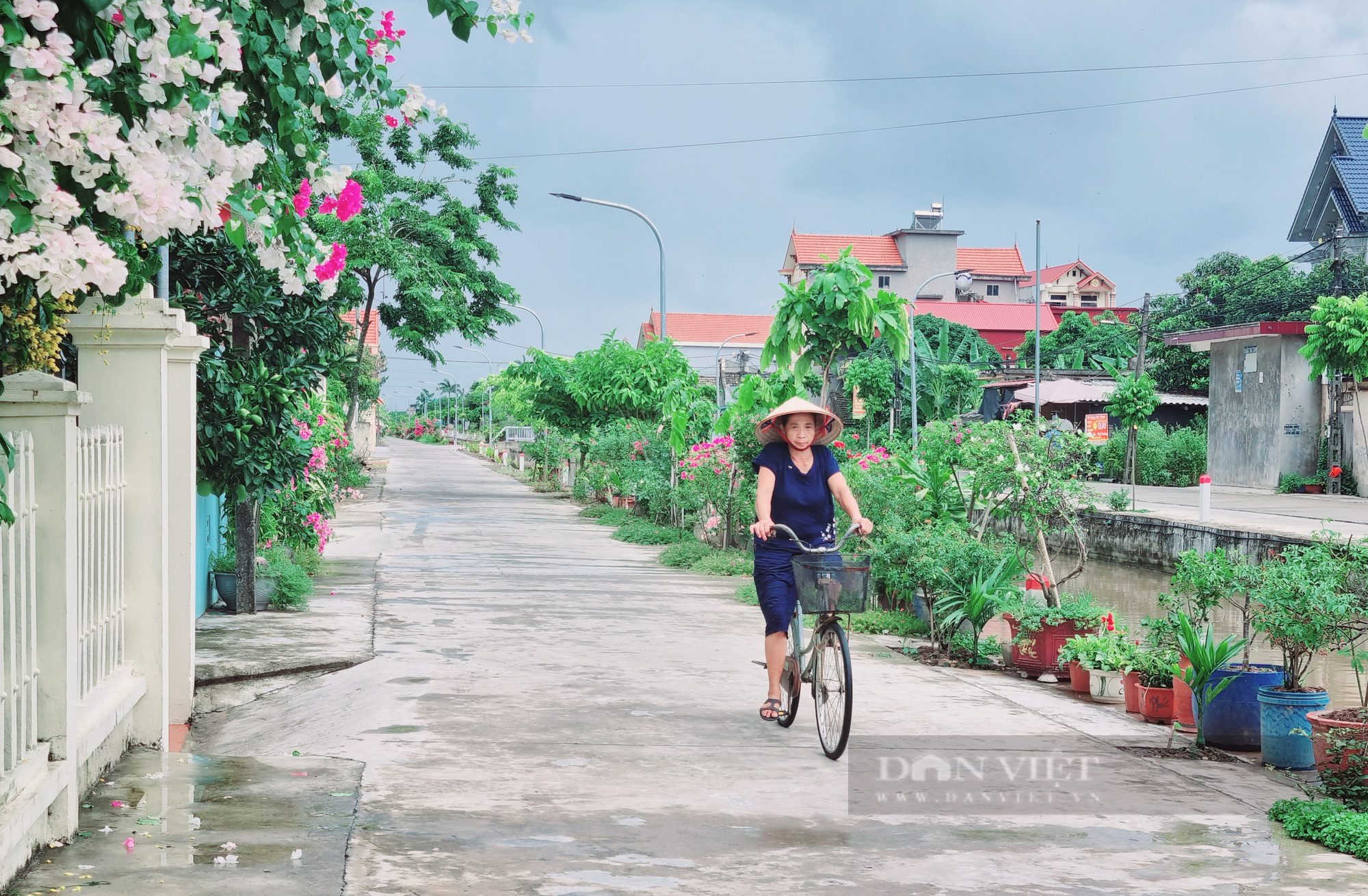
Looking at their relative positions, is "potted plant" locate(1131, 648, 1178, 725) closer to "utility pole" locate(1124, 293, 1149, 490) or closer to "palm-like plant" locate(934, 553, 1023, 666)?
"palm-like plant" locate(934, 553, 1023, 666)

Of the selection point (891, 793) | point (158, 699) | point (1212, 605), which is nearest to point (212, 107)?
point (158, 699)

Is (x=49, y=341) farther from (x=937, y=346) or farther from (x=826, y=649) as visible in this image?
(x=937, y=346)

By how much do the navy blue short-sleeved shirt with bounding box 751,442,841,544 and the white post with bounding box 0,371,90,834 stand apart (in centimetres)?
321

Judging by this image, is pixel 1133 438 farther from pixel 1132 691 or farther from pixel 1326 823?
pixel 1326 823

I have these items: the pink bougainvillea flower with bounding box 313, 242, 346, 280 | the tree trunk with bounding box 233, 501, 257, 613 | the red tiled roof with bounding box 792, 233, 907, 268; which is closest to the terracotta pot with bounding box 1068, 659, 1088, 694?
Answer: the pink bougainvillea flower with bounding box 313, 242, 346, 280

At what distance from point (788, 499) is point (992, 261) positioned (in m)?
84.0

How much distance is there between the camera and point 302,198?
188 inches

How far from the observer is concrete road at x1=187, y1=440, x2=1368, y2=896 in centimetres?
431

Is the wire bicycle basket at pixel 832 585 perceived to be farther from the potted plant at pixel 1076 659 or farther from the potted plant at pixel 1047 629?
the potted plant at pixel 1047 629

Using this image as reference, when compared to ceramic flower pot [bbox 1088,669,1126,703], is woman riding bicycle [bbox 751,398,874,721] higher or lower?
higher

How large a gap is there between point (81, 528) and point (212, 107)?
200cm

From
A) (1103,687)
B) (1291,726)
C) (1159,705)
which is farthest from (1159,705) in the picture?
(1291,726)

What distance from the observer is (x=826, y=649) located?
20.3 feet

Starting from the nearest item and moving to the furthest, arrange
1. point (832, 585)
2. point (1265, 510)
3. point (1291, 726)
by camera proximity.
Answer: point (832, 585) < point (1291, 726) < point (1265, 510)
